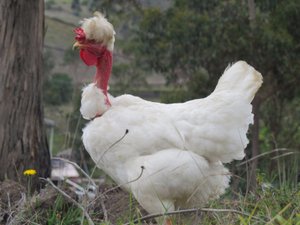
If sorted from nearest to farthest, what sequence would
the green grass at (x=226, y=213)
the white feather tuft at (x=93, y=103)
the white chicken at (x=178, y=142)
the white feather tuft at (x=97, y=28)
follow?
the green grass at (x=226, y=213), the white chicken at (x=178, y=142), the white feather tuft at (x=97, y=28), the white feather tuft at (x=93, y=103)

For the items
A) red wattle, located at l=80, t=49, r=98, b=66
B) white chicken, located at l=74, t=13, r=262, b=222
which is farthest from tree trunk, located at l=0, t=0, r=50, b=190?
white chicken, located at l=74, t=13, r=262, b=222

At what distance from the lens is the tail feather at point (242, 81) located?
213 inches

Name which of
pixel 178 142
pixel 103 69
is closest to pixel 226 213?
pixel 178 142

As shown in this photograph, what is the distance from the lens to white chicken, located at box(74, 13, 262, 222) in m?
5.41

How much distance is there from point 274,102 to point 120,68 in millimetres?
4734

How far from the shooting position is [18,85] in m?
7.20

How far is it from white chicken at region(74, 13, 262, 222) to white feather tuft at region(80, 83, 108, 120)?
12 cm

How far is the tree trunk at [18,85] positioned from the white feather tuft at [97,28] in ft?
4.90

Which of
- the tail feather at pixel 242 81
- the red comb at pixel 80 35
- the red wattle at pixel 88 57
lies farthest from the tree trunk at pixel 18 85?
the tail feather at pixel 242 81

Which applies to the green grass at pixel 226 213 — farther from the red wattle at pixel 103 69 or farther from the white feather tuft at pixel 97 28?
the white feather tuft at pixel 97 28

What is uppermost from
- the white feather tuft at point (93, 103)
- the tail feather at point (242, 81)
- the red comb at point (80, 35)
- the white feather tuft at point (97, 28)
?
the white feather tuft at point (97, 28)

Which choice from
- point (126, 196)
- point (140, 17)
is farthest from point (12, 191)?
point (140, 17)

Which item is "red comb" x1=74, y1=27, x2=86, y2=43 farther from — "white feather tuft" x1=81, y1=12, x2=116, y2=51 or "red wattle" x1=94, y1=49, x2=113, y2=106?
"red wattle" x1=94, y1=49, x2=113, y2=106

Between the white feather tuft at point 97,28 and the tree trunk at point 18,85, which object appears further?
the tree trunk at point 18,85
